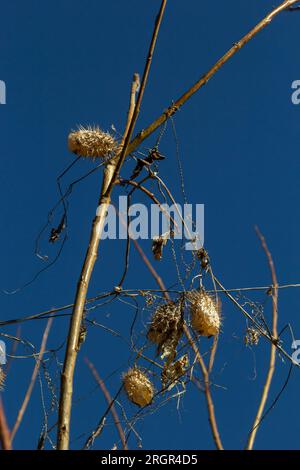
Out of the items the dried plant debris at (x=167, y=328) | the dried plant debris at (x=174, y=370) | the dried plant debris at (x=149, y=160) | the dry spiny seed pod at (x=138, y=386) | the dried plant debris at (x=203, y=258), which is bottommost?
the dry spiny seed pod at (x=138, y=386)

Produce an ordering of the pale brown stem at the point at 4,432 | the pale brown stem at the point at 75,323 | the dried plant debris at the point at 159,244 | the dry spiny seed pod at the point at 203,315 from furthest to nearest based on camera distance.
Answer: the dried plant debris at the point at 159,244
the dry spiny seed pod at the point at 203,315
the pale brown stem at the point at 75,323
the pale brown stem at the point at 4,432

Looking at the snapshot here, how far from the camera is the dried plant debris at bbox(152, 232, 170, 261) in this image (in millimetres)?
2582

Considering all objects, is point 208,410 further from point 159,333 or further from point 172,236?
point 172,236

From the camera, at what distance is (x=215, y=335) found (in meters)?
2.36

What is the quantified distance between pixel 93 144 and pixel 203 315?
27.5 inches

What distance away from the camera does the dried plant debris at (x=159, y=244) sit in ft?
8.47

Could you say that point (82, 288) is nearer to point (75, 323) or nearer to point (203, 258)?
point (75, 323)

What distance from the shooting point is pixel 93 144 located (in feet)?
8.63

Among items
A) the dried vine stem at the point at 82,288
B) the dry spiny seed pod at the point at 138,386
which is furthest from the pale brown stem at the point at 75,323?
the dry spiny seed pod at the point at 138,386

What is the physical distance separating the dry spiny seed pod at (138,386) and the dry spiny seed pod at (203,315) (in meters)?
0.23

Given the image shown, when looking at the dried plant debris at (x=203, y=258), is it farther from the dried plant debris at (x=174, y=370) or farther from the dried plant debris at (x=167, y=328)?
the dried plant debris at (x=174, y=370)

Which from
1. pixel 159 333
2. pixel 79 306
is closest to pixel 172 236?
pixel 159 333
